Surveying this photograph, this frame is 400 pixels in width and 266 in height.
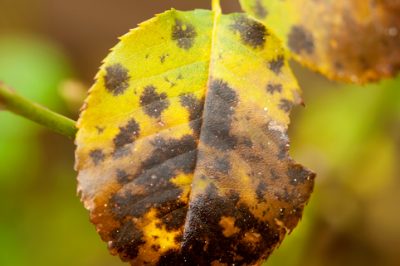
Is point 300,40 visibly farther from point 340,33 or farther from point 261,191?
point 261,191

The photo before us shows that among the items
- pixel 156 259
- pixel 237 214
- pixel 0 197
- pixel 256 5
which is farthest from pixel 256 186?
pixel 0 197

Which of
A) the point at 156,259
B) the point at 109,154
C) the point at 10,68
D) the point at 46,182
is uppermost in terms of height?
the point at 10,68

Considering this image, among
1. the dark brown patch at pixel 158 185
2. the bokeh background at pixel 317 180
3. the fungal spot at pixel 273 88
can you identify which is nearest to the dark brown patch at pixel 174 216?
the dark brown patch at pixel 158 185

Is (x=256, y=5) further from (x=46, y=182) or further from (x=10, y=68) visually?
(x=46, y=182)

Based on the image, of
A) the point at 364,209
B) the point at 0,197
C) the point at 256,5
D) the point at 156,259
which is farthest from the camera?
the point at 0,197

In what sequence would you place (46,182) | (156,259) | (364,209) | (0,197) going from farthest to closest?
(46,182)
(0,197)
(364,209)
(156,259)

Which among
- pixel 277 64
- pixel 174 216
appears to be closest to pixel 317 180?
pixel 277 64

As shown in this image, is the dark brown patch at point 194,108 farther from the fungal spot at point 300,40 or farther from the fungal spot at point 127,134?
the fungal spot at point 300,40

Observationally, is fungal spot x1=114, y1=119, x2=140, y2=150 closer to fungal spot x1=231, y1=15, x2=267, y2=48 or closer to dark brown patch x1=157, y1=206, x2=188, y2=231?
dark brown patch x1=157, y1=206, x2=188, y2=231
